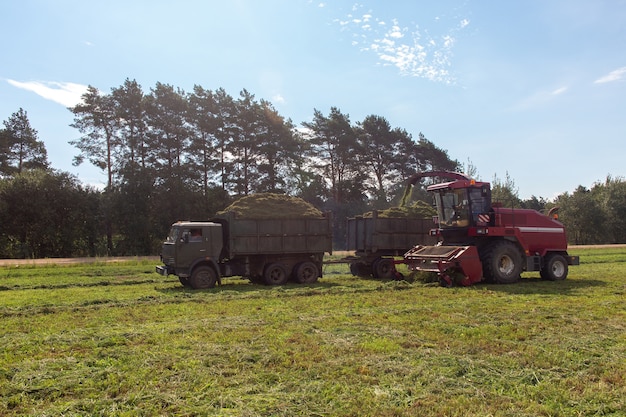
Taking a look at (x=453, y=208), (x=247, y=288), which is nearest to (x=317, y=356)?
(x=247, y=288)

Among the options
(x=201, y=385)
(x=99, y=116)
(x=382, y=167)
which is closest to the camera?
(x=201, y=385)

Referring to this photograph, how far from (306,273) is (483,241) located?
5.87m

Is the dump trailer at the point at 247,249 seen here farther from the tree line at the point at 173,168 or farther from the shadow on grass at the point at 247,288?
the tree line at the point at 173,168

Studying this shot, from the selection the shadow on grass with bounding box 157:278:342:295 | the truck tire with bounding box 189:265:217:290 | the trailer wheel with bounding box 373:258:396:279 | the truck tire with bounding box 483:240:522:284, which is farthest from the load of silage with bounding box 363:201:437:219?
the truck tire with bounding box 189:265:217:290

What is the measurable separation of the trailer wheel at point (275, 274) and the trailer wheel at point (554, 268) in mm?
8591

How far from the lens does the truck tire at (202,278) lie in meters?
14.5

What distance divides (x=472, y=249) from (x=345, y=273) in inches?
284

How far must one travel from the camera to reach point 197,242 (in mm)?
14781

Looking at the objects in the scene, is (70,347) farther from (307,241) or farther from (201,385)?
(307,241)

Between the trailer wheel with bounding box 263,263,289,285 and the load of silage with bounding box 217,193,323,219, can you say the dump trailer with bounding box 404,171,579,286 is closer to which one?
the load of silage with bounding box 217,193,323,219

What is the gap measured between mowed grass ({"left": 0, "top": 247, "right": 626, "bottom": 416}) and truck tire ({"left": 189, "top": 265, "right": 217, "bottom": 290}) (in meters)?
2.90

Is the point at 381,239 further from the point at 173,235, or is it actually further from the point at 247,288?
the point at 173,235

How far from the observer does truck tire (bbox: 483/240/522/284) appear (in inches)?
575

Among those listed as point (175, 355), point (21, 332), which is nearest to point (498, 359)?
point (175, 355)
